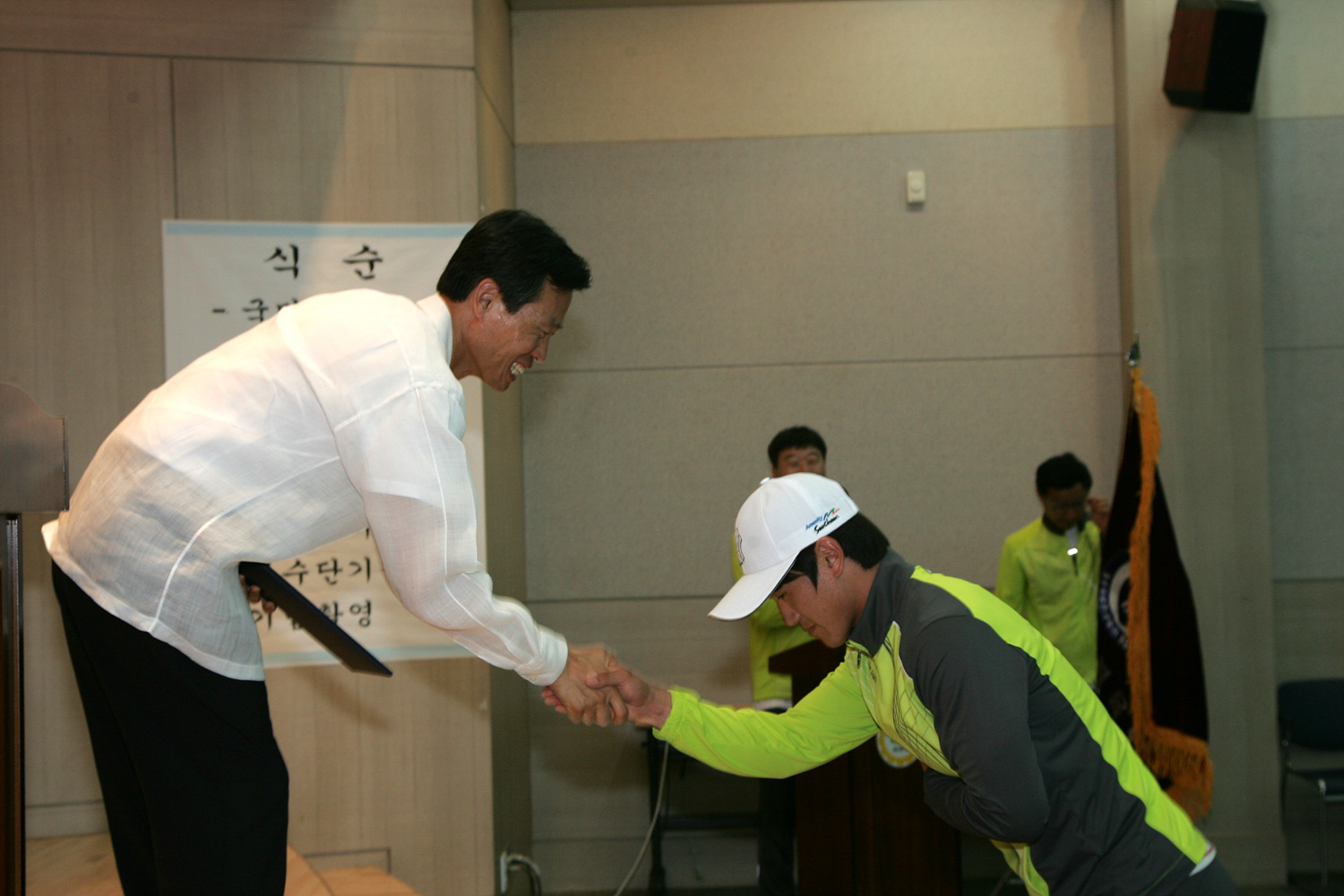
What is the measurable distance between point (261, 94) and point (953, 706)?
9.43 feet

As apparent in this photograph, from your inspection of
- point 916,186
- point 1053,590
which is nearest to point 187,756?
point 1053,590

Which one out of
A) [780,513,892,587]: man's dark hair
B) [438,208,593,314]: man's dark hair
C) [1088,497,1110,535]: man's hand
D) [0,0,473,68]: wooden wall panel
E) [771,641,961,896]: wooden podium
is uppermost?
[0,0,473,68]: wooden wall panel

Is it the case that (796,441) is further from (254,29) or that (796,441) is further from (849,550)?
(254,29)

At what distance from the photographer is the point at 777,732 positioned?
1863 millimetres

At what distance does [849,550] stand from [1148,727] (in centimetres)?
262

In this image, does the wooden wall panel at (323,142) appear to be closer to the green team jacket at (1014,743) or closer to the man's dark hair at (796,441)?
the man's dark hair at (796,441)

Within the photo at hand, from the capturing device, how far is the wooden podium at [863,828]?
2932 mm

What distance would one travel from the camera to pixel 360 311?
141 cm

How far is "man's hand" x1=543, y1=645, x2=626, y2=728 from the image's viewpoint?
178cm

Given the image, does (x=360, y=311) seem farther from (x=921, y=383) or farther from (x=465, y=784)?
(x=921, y=383)

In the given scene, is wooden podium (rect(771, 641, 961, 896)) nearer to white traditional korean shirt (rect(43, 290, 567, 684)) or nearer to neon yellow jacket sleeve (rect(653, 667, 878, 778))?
neon yellow jacket sleeve (rect(653, 667, 878, 778))

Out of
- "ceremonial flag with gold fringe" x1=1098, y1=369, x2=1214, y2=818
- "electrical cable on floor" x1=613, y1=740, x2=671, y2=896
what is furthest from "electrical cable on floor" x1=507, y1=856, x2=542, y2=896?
"ceremonial flag with gold fringe" x1=1098, y1=369, x2=1214, y2=818

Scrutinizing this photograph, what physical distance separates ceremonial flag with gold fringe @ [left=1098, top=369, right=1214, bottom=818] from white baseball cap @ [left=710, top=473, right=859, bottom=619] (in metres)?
2.48

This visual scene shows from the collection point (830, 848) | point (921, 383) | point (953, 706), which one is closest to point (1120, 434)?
point (921, 383)
